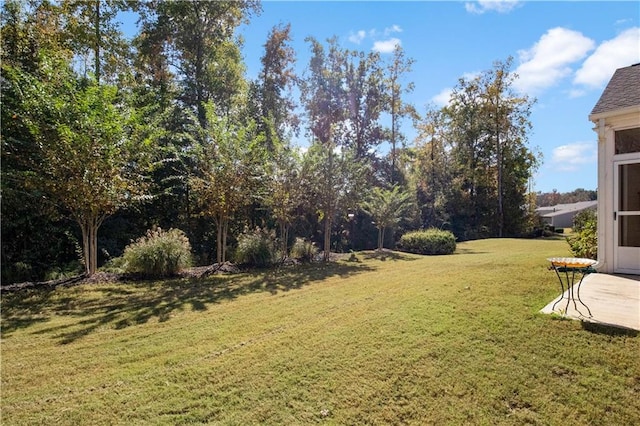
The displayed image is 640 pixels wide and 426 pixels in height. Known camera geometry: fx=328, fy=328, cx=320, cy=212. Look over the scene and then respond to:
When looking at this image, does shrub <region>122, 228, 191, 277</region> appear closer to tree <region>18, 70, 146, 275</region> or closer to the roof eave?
tree <region>18, 70, 146, 275</region>

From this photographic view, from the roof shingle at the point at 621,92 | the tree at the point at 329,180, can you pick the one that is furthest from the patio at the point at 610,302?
the tree at the point at 329,180

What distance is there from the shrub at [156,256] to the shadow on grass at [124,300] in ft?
1.44

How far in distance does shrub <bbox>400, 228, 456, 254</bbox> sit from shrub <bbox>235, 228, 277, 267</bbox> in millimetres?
7819

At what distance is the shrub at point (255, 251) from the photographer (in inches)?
376

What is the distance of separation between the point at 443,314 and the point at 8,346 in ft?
17.2

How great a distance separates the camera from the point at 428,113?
3014cm

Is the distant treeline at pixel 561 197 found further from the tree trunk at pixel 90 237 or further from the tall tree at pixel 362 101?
the tree trunk at pixel 90 237

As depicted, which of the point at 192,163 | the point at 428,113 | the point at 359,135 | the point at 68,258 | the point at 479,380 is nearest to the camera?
the point at 479,380

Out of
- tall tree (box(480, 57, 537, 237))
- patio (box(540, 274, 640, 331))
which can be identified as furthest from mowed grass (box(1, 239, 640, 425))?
tall tree (box(480, 57, 537, 237))

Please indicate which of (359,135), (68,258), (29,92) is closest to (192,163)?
(68,258)

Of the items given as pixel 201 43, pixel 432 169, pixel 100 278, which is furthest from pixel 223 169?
pixel 432 169

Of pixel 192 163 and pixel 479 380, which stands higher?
pixel 192 163

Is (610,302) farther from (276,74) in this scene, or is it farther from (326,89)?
(326,89)

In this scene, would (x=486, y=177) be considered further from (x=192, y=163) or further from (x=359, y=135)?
(x=192, y=163)
